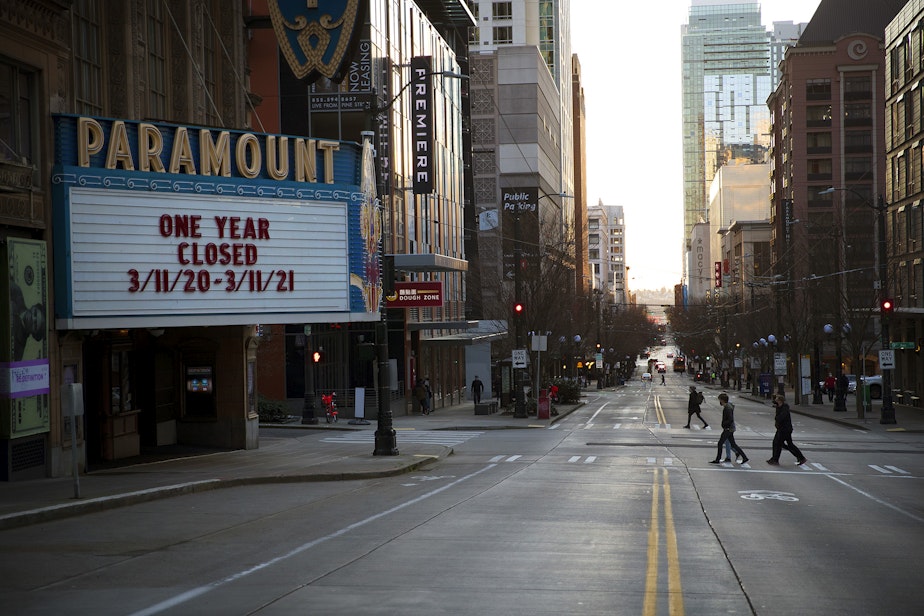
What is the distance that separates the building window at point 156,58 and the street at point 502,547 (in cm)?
1117

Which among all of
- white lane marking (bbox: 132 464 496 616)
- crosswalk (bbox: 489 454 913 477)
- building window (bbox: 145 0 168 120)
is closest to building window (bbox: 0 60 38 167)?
building window (bbox: 145 0 168 120)

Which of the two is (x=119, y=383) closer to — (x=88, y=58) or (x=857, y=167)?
(x=88, y=58)

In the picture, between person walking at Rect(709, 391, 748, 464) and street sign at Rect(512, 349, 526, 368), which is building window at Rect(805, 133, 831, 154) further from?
person walking at Rect(709, 391, 748, 464)

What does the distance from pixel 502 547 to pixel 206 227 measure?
13.0 meters

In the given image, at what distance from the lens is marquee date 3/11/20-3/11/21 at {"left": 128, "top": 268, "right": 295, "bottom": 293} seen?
23094 millimetres

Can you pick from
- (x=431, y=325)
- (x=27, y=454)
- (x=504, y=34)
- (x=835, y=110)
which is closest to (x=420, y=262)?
(x=431, y=325)

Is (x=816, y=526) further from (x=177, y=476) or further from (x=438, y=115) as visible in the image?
(x=438, y=115)

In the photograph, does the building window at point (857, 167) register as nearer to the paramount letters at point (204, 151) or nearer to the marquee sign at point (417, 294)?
the marquee sign at point (417, 294)

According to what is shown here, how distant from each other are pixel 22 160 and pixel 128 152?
2.45 meters

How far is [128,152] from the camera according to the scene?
22.9 meters

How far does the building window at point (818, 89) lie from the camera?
350 ft

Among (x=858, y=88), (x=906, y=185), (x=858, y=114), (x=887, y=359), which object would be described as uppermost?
(x=858, y=88)

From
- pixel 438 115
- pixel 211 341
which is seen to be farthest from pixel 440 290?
pixel 438 115

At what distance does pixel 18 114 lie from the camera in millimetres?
21266
